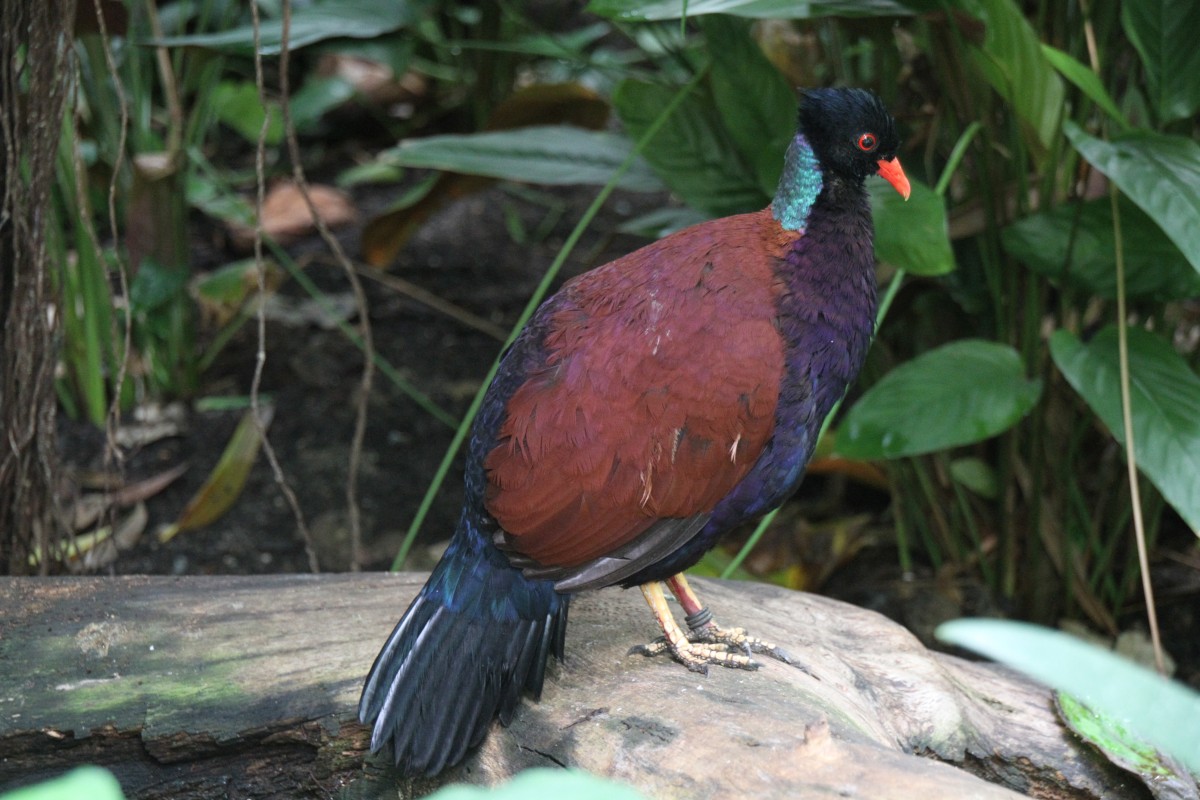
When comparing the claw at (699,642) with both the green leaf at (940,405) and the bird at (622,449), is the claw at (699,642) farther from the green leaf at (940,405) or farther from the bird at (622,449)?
the green leaf at (940,405)

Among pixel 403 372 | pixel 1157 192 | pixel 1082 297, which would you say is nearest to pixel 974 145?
pixel 1082 297

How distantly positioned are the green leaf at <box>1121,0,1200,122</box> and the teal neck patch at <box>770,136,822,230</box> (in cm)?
95

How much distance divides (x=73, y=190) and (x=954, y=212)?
2.49m

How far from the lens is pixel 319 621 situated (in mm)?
2342

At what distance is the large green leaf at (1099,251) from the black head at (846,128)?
720 mm

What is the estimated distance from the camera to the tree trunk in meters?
2.60

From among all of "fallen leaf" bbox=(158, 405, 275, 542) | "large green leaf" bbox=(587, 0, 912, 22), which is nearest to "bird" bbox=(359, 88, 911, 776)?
"large green leaf" bbox=(587, 0, 912, 22)

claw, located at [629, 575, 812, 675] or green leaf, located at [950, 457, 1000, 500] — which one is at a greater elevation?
claw, located at [629, 575, 812, 675]

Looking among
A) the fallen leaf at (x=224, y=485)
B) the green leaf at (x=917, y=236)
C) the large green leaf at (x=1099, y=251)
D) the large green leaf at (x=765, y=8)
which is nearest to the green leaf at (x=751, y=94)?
the large green leaf at (x=765, y=8)

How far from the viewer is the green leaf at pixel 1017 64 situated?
2.52m

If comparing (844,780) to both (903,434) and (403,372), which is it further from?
(403,372)

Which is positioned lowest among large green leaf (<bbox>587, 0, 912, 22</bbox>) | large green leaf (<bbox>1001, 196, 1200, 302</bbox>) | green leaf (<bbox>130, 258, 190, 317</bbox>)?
green leaf (<bbox>130, 258, 190, 317</bbox>)

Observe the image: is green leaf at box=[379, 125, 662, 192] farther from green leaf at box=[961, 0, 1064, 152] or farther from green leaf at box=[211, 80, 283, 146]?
green leaf at box=[211, 80, 283, 146]

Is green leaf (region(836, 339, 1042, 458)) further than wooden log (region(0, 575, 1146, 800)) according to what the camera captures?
Yes
